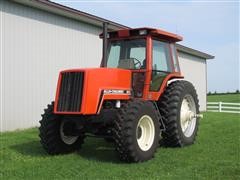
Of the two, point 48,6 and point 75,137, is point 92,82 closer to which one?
point 75,137

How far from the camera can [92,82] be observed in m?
7.45

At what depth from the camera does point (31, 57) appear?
539 inches

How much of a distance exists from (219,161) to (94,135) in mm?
2257

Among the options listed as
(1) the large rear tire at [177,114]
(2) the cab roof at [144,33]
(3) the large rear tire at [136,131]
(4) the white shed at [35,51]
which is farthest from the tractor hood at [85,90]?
(4) the white shed at [35,51]

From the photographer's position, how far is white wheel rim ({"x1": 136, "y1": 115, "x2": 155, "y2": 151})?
7746mm

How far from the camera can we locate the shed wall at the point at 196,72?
1048 inches

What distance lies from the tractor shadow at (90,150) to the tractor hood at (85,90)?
107 cm

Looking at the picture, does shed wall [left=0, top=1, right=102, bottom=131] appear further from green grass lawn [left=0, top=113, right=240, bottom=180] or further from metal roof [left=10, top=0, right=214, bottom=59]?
green grass lawn [left=0, top=113, right=240, bottom=180]

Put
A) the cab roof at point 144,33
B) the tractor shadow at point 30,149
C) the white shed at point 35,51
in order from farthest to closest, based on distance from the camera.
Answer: the white shed at point 35,51 < the cab roof at point 144,33 < the tractor shadow at point 30,149

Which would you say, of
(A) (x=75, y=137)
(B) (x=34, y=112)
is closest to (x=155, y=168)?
(A) (x=75, y=137)

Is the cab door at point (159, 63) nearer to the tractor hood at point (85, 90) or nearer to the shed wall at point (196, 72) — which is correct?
the tractor hood at point (85, 90)

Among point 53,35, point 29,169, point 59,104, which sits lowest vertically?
point 29,169

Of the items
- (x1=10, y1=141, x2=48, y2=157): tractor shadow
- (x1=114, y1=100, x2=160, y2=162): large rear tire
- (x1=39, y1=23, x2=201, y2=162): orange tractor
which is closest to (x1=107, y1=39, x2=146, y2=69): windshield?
(x1=39, y1=23, x2=201, y2=162): orange tractor

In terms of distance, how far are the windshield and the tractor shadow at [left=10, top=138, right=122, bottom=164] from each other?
1716 millimetres
